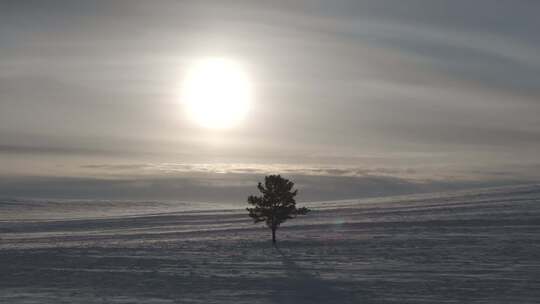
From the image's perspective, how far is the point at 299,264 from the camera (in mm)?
44781

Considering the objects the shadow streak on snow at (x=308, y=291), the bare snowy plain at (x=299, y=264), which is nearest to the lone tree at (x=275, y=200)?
the bare snowy plain at (x=299, y=264)

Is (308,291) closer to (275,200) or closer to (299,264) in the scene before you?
(299,264)

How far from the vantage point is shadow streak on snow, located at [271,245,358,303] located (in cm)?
3330

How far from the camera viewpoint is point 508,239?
54656 millimetres

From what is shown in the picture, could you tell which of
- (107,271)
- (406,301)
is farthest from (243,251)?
(406,301)

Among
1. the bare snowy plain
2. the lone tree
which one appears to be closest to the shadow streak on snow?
the bare snowy plain

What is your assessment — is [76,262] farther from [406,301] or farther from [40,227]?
[40,227]

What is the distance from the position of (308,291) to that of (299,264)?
30.8 ft

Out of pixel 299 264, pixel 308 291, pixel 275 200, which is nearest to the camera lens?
pixel 308 291

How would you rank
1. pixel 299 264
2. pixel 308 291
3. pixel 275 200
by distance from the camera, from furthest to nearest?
pixel 275 200
pixel 299 264
pixel 308 291

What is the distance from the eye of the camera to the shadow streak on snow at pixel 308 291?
33303 millimetres

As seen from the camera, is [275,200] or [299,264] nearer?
[299,264]

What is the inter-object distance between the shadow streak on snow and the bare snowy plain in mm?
61

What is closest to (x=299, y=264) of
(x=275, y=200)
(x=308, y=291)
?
(x=308, y=291)
